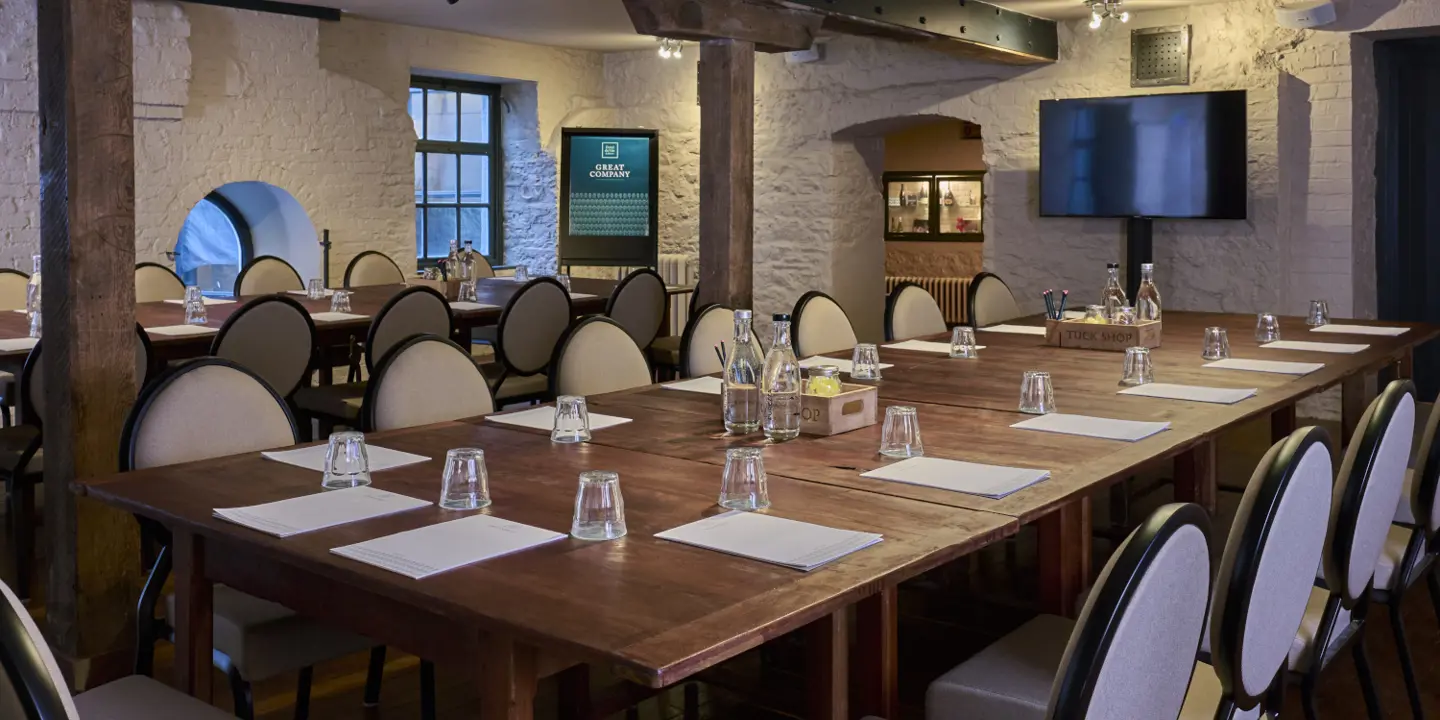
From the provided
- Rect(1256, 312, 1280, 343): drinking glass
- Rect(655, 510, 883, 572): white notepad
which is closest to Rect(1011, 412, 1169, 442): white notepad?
Rect(655, 510, 883, 572): white notepad

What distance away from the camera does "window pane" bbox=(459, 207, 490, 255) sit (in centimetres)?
Answer: 987

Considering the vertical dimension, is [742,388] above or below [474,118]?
below

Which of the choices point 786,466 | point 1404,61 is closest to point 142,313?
point 786,466

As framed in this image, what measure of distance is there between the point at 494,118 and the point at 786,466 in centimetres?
791

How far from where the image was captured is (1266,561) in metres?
1.78

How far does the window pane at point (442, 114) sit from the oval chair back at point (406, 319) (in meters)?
4.49

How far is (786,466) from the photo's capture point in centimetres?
248

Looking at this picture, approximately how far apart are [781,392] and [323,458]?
0.95 m

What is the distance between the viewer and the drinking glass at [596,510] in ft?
6.41

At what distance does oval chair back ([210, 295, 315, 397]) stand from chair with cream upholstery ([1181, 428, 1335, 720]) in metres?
3.56

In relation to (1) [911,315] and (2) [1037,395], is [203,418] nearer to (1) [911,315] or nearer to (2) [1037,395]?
(2) [1037,395]

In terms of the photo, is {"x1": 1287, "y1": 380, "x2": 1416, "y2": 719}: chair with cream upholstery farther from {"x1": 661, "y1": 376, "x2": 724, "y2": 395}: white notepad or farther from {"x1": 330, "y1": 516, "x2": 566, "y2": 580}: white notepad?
{"x1": 661, "y1": 376, "x2": 724, "y2": 395}: white notepad

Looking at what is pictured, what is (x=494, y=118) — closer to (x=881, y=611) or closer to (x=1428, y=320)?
(x=1428, y=320)

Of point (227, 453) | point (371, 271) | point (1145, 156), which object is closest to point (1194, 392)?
point (227, 453)
